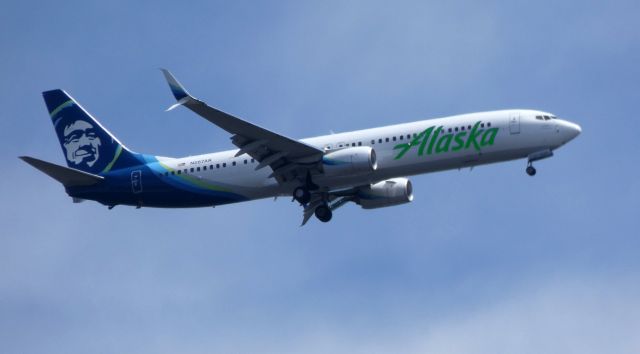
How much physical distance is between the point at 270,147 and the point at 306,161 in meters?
1.99

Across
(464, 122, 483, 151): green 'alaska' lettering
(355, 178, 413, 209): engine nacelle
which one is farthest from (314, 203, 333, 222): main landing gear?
(464, 122, 483, 151): green 'alaska' lettering

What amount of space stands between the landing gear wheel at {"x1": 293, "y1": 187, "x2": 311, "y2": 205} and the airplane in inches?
2.4

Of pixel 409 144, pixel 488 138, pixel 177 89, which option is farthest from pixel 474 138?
pixel 177 89

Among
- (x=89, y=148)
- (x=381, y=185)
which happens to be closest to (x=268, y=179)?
(x=381, y=185)

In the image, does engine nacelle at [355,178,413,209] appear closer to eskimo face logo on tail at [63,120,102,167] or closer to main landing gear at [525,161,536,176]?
main landing gear at [525,161,536,176]

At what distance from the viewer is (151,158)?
213ft

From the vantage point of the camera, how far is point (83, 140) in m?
67.0

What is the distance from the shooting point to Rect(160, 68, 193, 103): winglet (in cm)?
5422

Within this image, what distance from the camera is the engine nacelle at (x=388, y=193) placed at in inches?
2544

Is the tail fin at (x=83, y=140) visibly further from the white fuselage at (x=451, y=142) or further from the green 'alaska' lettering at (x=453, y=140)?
the green 'alaska' lettering at (x=453, y=140)

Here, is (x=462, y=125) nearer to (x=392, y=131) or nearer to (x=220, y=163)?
(x=392, y=131)

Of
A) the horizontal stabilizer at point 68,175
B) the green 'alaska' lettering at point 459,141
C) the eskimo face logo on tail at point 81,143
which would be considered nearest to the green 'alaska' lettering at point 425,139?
the green 'alaska' lettering at point 459,141

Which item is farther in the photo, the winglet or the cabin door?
the cabin door

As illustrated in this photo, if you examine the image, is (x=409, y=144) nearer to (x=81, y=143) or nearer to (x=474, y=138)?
(x=474, y=138)
